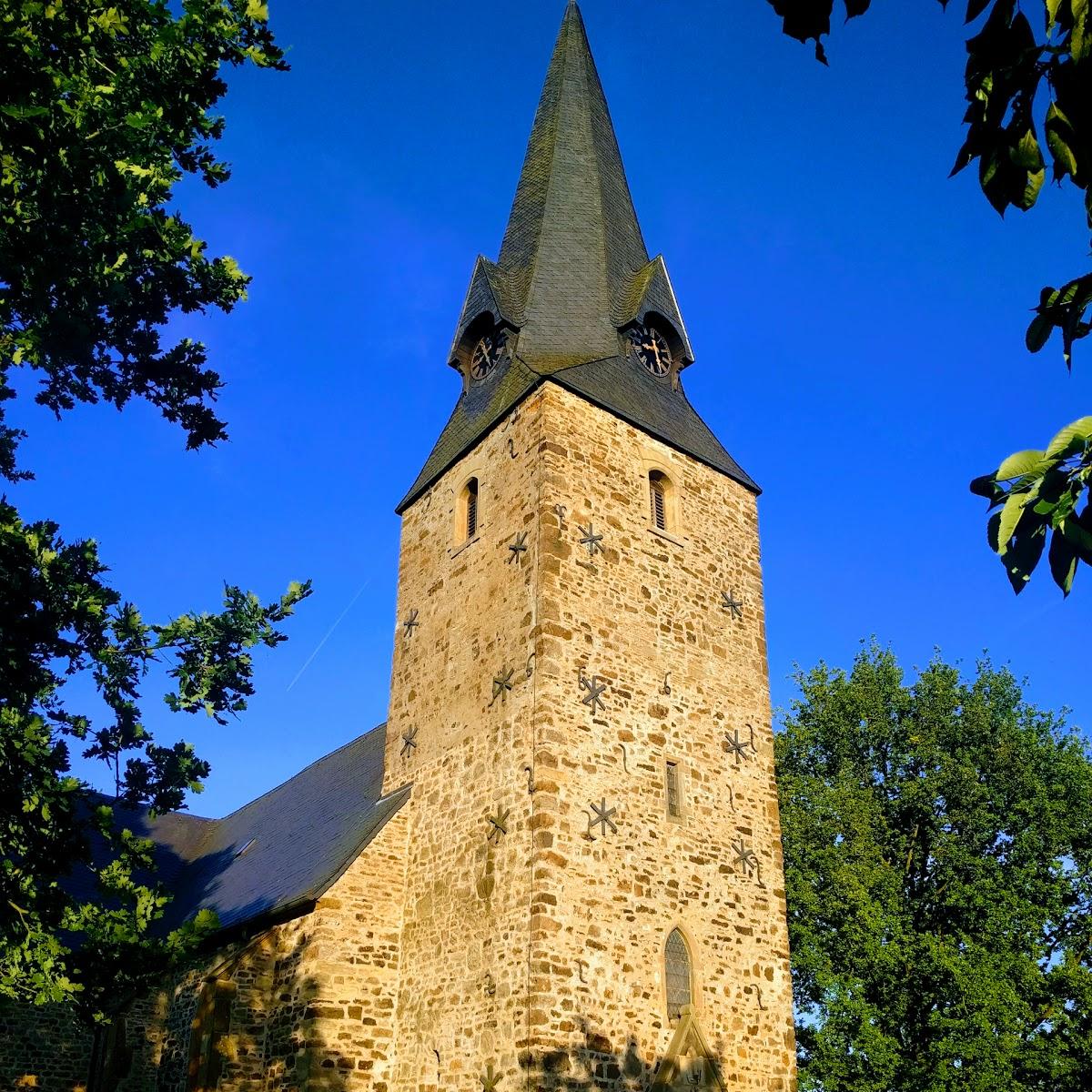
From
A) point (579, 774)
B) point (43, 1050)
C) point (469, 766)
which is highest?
point (469, 766)

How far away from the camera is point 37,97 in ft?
25.2

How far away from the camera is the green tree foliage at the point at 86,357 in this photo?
303 inches

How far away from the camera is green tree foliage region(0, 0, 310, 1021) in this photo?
303 inches

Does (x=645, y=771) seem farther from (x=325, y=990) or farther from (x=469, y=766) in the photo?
(x=325, y=990)

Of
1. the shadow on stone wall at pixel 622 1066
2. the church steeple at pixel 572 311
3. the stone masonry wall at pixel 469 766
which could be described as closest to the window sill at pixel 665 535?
the church steeple at pixel 572 311

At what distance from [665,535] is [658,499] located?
0.78 metres

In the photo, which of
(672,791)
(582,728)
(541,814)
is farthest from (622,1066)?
(582,728)

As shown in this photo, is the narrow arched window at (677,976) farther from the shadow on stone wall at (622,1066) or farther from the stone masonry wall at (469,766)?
the stone masonry wall at (469,766)

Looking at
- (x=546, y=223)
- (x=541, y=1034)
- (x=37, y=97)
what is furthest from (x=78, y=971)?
(x=546, y=223)

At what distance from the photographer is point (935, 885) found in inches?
838

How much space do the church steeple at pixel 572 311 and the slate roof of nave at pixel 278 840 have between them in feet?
17.3

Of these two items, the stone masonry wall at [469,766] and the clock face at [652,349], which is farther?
the clock face at [652,349]

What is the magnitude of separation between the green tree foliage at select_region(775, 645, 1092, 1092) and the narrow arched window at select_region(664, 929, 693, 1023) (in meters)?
8.47

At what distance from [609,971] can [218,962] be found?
20.5 feet
